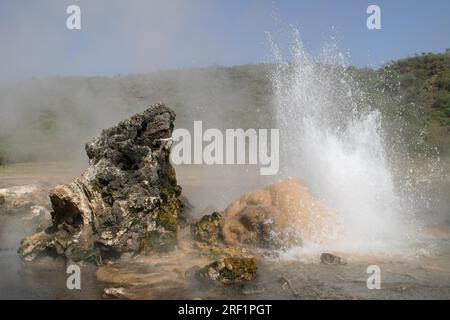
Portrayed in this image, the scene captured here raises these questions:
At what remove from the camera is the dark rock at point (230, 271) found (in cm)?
618

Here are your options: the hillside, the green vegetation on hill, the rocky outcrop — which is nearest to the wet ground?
the rocky outcrop

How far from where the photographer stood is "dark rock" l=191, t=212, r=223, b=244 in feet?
27.3

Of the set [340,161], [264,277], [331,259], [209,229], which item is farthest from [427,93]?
[264,277]

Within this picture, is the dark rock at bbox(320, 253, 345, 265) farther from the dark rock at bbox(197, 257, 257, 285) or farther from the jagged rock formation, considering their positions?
the jagged rock formation

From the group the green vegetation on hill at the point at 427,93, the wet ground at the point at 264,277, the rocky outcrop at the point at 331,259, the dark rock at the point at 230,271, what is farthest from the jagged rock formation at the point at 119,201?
the green vegetation on hill at the point at 427,93

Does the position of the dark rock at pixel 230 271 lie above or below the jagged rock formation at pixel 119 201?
below

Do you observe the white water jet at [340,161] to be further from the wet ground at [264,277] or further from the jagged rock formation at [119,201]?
the jagged rock formation at [119,201]

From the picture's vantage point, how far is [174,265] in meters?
7.06

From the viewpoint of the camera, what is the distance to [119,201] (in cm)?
789

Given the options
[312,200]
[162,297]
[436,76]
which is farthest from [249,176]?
[436,76]

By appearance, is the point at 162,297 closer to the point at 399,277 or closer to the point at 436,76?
the point at 399,277

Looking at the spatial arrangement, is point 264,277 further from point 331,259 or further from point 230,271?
point 331,259

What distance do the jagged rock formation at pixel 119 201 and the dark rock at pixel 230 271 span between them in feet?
5.71
